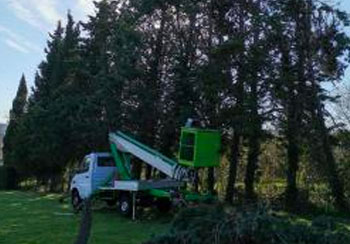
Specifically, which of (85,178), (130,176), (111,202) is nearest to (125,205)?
(130,176)

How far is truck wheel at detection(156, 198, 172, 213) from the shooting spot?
75.5 feet

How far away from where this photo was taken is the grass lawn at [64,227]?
15.4m

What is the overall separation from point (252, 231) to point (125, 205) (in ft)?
44.5

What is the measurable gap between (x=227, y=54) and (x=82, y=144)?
13546mm

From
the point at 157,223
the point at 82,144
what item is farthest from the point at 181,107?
the point at 82,144

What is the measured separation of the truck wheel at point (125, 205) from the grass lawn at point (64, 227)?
257 mm

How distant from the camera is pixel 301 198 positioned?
982 inches

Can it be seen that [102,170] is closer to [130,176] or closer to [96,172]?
[96,172]

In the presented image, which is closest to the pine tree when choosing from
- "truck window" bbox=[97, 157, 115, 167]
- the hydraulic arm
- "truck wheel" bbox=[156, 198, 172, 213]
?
"truck window" bbox=[97, 157, 115, 167]

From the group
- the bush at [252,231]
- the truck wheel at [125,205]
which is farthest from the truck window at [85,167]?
the bush at [252,231]

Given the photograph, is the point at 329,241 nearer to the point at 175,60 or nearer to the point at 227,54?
the point at 227,54

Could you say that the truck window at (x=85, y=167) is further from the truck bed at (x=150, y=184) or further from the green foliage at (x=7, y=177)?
the green foliage at (x=7, y=177)

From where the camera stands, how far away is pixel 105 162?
84.7ft

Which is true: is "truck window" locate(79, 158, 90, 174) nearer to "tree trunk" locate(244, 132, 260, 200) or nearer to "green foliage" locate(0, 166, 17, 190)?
"tree trunk" locate(244, 132, 260, 200)
